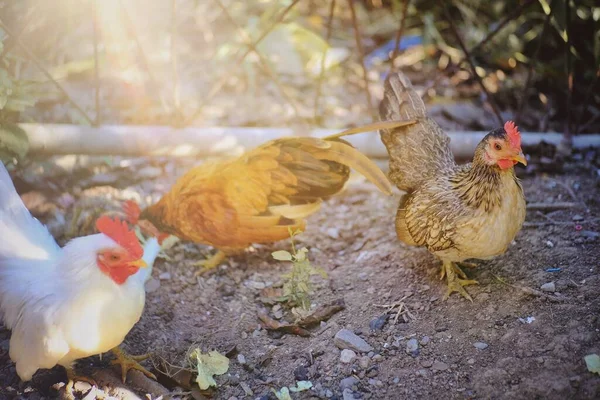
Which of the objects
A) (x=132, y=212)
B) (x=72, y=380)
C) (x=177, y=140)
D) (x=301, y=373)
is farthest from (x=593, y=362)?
(x=177, y=140)

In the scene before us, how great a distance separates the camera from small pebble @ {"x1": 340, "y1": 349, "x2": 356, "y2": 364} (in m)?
2.71

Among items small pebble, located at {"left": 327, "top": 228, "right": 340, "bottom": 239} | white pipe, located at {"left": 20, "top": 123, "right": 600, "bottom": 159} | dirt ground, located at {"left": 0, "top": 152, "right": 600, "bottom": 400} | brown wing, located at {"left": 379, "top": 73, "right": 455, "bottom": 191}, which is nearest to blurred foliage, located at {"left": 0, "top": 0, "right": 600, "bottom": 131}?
white pipe, located at {"left": 20, "top": 123, "right": 600, "bottom": 159}

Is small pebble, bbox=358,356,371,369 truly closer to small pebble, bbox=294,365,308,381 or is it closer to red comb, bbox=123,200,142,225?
small pebble, bbox=294,365,308,381

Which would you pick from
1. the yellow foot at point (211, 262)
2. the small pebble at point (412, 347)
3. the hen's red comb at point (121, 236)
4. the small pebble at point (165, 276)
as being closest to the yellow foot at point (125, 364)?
the hen's red comb at point (121, 236)

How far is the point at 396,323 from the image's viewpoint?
9.48ft

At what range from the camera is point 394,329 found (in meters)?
2.86

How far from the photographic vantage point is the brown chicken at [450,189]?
2680 mm

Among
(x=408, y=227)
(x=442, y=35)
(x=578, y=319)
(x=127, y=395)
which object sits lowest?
(x=127, y=395)

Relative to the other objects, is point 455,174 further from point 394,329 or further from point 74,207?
point 74,207

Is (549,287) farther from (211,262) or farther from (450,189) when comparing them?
(211,262)

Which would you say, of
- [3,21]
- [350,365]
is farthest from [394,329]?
[3,21]

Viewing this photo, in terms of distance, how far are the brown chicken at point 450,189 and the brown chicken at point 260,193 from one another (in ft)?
1.34

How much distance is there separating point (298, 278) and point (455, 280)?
833mm

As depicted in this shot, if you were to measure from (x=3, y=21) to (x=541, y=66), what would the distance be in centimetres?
426
